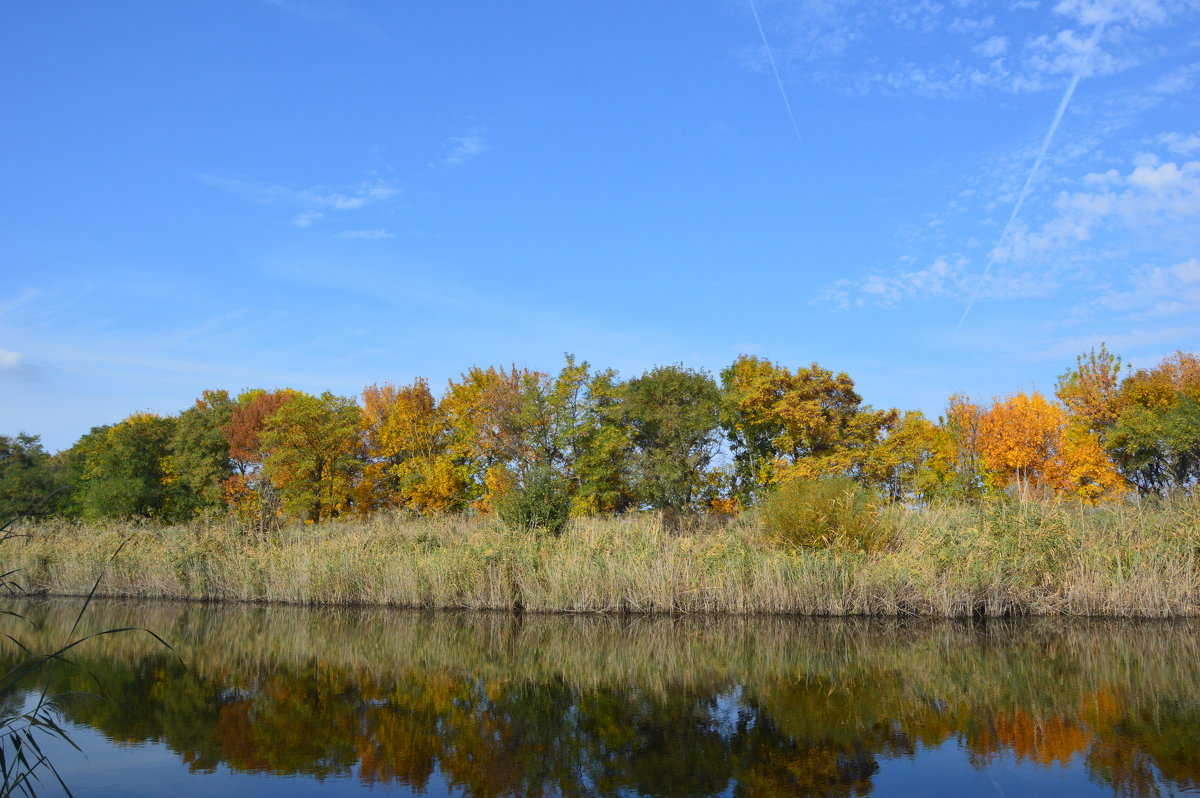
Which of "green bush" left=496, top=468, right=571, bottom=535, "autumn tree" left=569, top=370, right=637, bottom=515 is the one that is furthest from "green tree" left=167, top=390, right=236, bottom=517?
"green bush" left=496, top=468, right=571, bottom=535

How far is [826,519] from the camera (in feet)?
49.6

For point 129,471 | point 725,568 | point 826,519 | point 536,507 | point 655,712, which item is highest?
point 129,471

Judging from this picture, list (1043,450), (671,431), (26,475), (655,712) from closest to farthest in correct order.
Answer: (655,712)
(671,431)
(1043,450)
(26,475)

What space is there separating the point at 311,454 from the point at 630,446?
A: 1487cm

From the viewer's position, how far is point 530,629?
44.0 ft

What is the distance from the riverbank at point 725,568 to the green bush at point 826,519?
0.31 meters

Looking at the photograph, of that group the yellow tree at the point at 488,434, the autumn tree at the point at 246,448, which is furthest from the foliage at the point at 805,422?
the autumn tree at the point at 246,448

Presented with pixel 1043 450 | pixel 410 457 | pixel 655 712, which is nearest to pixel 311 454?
pixel 410 457

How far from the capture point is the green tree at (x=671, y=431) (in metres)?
31.6

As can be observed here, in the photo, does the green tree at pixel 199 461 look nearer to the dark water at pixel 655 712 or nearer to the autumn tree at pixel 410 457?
the autumn tree at pixel 410 457

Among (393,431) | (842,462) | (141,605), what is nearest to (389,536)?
(141,605)

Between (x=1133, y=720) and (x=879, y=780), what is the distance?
9.92ft

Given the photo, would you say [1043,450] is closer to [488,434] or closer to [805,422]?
[805,422]

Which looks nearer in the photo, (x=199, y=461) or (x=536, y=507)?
(x=536, y=507)
